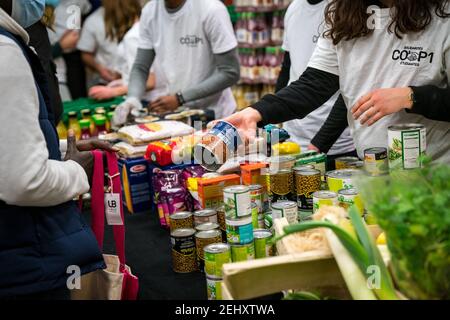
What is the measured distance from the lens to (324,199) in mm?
1840

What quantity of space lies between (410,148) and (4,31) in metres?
1.26

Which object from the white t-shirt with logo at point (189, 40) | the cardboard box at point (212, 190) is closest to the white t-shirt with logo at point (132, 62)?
the white t-shirt with logo at point (189, 40)

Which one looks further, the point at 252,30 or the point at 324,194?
the point at 252,30

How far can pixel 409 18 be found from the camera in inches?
79.8

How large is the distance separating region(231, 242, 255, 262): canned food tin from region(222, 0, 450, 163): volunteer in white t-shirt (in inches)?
19.6

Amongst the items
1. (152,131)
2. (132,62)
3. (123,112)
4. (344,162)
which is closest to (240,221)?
(344,162)

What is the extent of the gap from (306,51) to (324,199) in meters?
1.48

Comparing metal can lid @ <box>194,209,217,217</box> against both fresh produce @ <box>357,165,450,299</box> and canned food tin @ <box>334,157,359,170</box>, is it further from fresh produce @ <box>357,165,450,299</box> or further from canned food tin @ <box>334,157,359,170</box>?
fresh produce @ <box>357,165,450,299</box>

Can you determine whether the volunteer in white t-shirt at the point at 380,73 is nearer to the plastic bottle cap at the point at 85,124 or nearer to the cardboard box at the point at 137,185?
the cardboard box at the point at 137,185

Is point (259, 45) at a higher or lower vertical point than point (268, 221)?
higher

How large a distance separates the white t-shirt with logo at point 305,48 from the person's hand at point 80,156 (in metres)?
1.51

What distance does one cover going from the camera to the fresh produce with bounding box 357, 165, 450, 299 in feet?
3.69

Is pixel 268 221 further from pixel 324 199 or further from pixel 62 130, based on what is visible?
pixel 62 130

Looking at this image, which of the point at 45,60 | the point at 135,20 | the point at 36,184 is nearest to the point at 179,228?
the point at 36,184
